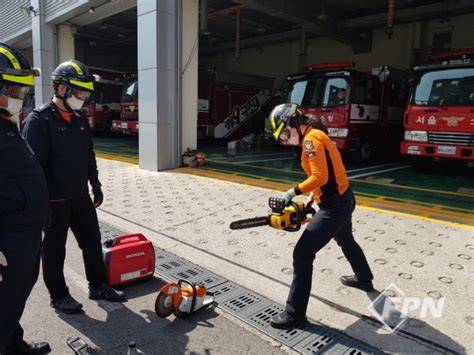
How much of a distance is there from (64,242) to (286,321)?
1.95 meters

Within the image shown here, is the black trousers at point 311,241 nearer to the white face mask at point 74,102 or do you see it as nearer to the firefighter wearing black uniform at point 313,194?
the firefighter wearing black uniform at point 313,194

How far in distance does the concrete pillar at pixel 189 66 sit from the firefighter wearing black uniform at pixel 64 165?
692cm

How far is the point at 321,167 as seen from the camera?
295 cm

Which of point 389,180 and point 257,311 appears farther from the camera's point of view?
point 389,180

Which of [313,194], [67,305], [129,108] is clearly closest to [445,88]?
[313,194]

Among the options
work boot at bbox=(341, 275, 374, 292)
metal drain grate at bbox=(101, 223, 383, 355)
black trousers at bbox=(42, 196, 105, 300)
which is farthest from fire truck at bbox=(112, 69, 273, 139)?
work boot at bbox=(341, 275, 374, 292)

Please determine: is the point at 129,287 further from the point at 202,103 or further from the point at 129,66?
the point at 129,66

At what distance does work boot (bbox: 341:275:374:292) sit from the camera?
11.8 feet

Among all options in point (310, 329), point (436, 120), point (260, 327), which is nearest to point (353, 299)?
point (310, 329)

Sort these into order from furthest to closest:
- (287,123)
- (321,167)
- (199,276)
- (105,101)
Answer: (105,101) < (199,276) < (287,123) < (321,167)

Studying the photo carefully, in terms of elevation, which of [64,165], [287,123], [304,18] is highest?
[304,18]

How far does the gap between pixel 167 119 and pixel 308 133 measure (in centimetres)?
724

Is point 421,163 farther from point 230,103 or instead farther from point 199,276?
point 230,103

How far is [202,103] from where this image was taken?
1562 centimetres
